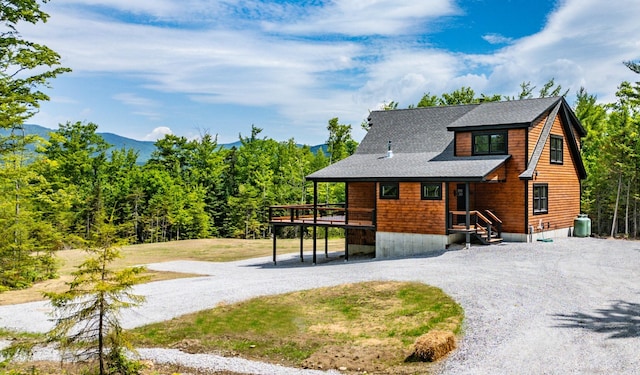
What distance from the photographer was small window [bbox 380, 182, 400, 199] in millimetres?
25078

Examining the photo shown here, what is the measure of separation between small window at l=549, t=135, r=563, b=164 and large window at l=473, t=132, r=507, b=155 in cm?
335

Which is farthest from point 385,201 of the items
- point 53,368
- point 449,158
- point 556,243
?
point 53,368

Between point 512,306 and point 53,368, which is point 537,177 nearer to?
point 512,306

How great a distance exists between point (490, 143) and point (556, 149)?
4.59 meters

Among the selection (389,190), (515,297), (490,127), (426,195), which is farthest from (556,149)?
(515,297)

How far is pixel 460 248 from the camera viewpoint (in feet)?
76.9

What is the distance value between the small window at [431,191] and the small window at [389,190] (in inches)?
53.2

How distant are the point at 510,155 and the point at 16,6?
70.2 feet

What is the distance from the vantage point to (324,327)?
545 inches

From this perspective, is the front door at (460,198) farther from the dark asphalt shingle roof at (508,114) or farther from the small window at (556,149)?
the small window at (556,149)

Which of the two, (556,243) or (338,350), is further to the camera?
(556,243)

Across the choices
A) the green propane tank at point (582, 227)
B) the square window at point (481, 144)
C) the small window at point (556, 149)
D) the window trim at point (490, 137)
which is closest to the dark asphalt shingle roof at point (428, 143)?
the window trim at point (490, 137)

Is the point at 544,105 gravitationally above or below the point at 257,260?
above

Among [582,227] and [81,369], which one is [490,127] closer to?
[582,227]
